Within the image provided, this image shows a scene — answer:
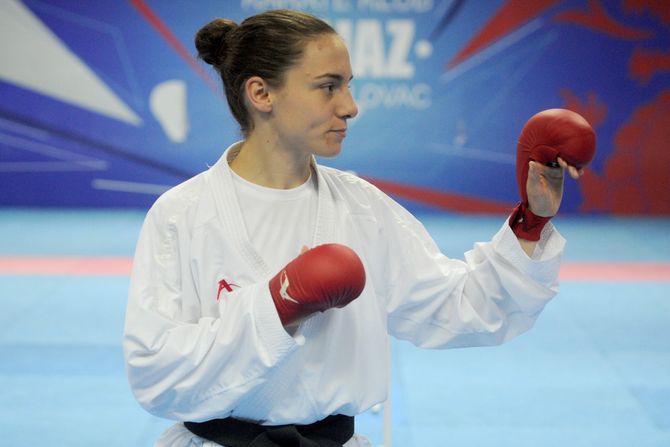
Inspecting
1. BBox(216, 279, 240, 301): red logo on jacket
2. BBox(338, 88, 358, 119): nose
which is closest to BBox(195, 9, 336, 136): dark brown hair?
BBox(338, 88, 358, 119): nose

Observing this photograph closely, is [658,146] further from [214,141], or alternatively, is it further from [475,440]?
[475,440]

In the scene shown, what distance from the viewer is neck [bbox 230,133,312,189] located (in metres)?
2.25

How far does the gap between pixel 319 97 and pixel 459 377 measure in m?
3.10

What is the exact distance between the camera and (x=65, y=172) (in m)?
9.41

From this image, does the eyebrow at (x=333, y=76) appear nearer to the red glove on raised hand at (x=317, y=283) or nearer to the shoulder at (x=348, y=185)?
the shoulder at (x=348, y=185)

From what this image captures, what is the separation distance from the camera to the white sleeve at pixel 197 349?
6.31ft

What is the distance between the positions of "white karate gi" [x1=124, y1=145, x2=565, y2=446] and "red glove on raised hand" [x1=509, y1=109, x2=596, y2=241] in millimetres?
48

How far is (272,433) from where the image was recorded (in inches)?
82.1

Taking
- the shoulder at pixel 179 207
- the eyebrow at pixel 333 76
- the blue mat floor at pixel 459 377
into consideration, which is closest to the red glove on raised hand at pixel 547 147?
the eyebrow at pixel 333 76

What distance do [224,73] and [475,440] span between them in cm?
244

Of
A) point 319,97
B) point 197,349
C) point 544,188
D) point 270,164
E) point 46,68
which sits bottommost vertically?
point 197,349

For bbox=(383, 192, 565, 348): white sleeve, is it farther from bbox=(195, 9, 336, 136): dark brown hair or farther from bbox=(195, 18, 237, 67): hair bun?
bbox=(195, 18, 237, 67): hair bun

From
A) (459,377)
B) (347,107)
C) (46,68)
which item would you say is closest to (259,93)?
(347,107)

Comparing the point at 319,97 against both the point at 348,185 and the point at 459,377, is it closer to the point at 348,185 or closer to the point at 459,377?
the point at 348,185
